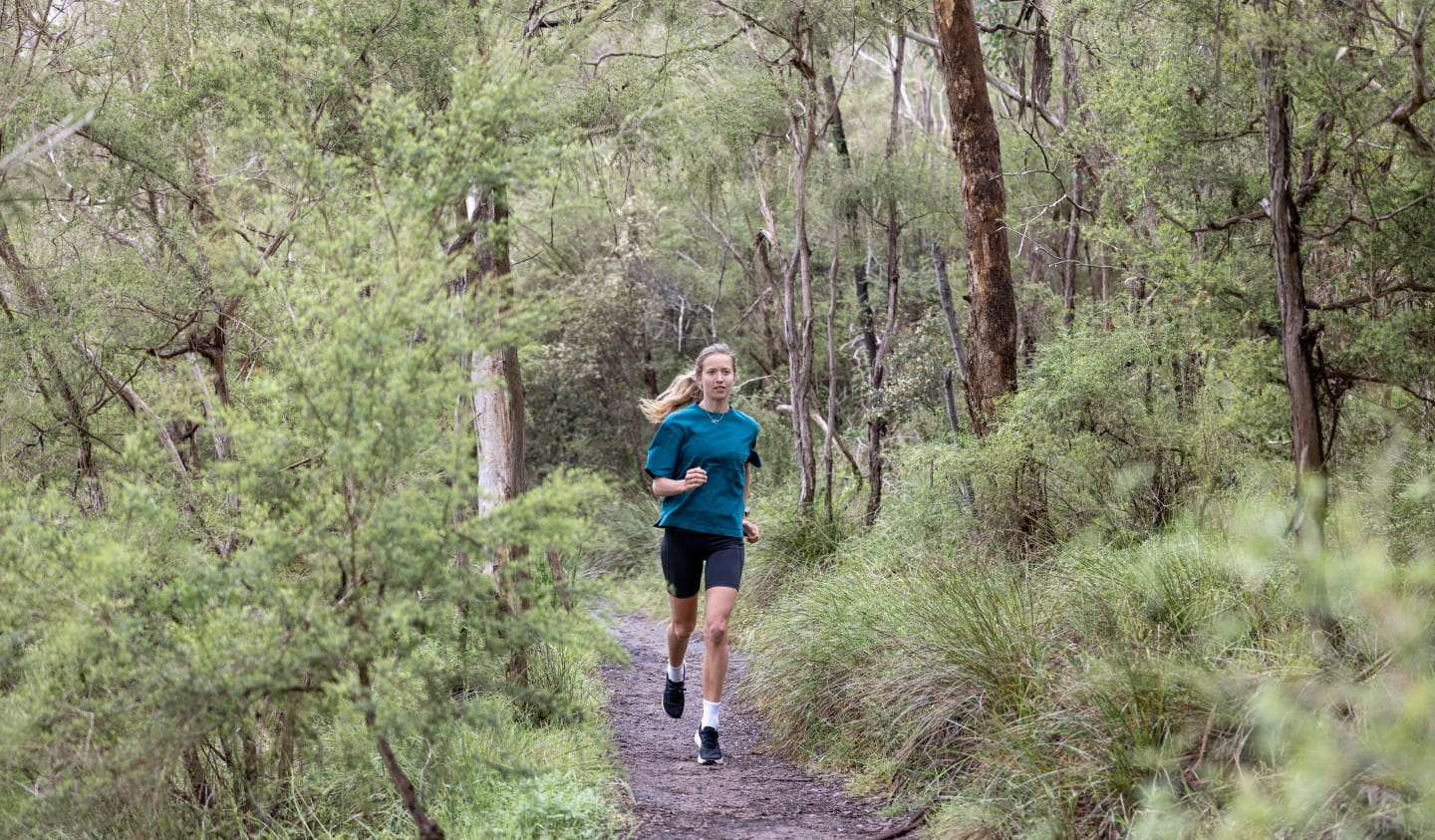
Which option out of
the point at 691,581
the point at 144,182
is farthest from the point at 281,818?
the point at 144,182

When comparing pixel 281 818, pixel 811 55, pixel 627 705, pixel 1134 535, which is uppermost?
pixel 811 55

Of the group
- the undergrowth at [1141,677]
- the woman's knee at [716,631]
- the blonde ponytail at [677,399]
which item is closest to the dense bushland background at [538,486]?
the undergrowth at [1141,677]

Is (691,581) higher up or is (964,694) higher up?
(691,581)

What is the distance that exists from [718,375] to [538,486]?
1.13 m

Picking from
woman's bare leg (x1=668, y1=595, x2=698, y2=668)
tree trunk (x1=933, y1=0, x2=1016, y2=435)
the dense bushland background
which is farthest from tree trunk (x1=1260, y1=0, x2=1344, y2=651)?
tree trunk (x1=933, y1=0, x2=1016, y2=435)

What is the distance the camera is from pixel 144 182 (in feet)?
24.1

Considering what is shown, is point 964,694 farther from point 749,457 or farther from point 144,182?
point 144,182

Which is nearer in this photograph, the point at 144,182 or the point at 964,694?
the point at 964,694

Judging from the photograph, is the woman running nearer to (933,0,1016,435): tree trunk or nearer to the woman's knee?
the woman's knee

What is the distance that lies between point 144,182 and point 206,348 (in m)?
1.30

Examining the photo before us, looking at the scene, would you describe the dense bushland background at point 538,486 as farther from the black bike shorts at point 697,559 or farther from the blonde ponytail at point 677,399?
the blonde ponytail at point 677,399

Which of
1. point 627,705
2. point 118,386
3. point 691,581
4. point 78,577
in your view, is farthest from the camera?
point 627,705

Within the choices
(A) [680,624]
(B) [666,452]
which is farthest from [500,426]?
(A) [680,624]

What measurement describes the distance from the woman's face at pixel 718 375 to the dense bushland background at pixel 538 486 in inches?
33.5
